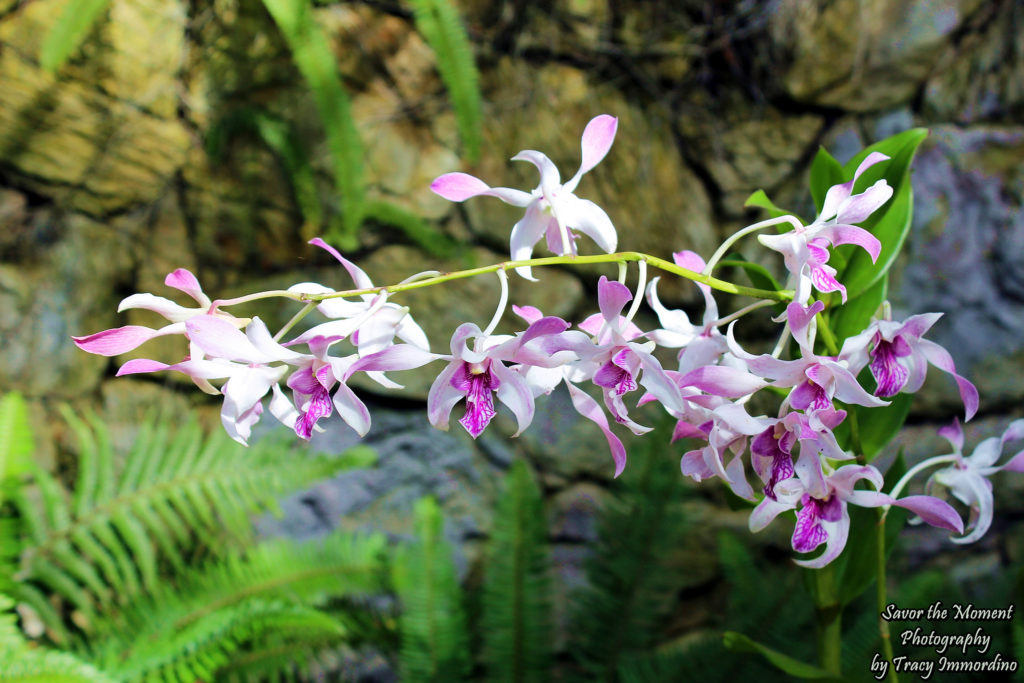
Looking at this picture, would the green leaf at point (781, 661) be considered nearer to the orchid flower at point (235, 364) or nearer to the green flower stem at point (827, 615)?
the green flower stem at point (827, 615)

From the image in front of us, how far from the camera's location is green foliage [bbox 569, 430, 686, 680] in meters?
1.32

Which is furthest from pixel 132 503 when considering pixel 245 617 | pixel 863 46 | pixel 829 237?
pixel 863 46

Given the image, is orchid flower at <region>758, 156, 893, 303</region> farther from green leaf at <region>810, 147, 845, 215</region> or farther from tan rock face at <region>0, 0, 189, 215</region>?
tan rock face at <region>0, 0, 189, 215</region>

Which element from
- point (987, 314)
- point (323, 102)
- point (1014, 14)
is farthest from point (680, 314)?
point (1014, 14)

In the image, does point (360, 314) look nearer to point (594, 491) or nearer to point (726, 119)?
point (594, 491)

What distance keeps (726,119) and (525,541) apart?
53.7 inches

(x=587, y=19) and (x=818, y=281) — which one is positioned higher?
(x=587, y=19)

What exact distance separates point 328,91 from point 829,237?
1293 millimetres

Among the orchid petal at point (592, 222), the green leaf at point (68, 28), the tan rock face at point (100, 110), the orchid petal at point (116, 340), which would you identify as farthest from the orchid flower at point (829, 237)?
the tan rock face at point (100, 110)

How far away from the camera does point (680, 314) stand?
574mm

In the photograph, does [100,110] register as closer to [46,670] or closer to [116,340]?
[46,670]

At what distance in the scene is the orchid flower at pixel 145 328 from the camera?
444 millimetres

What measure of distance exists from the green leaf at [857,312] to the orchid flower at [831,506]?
18cm

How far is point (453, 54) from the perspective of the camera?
149 centimetres
